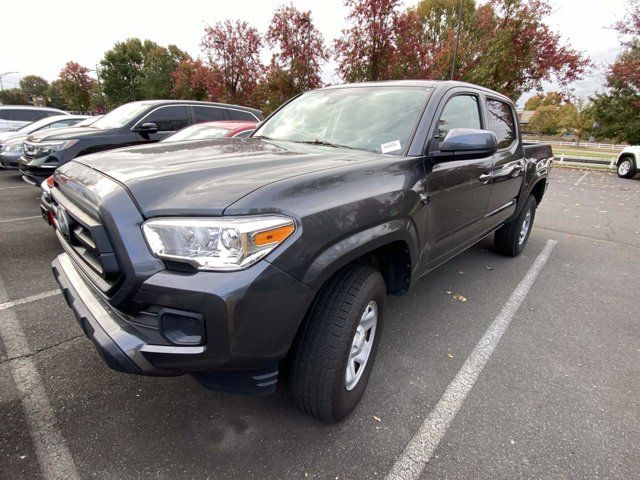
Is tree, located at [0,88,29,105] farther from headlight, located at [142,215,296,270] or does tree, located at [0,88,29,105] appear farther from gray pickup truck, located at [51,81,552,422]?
headlight, located at [142,215,296,270]

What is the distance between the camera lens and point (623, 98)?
58.3 ft

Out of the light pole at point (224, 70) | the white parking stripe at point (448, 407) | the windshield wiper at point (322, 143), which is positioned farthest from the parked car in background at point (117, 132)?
the light pole at point (224, 70)

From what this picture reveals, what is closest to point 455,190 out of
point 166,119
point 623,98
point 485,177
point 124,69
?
point 485,177

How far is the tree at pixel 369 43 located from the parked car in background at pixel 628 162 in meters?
9.96

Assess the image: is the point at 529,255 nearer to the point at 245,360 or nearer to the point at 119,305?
the point at 245,360

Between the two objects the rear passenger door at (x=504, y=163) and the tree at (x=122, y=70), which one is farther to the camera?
the tree at (x=122, y=70)

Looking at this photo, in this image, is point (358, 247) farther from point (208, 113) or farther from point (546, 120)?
point (546, 120)

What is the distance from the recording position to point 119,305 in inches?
58.0

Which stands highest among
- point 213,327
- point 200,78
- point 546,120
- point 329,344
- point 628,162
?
point 200,78

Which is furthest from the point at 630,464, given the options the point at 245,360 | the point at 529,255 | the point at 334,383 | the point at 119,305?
the point at 529,255

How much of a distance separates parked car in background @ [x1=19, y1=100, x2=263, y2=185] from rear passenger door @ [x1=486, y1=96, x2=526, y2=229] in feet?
16.6

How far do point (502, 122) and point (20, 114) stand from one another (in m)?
14.5

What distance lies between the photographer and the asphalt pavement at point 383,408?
5.76 ft

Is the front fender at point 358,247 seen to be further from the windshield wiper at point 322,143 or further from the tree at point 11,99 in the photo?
the tree at point 11,99
